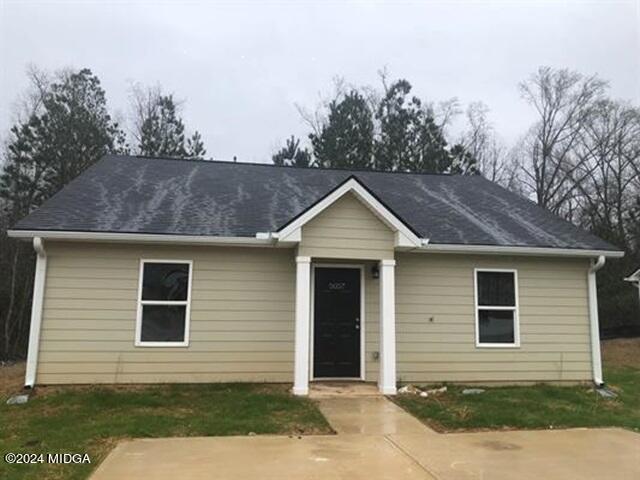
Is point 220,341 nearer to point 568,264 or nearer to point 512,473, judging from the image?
point 512,473

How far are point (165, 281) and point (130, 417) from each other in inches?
110

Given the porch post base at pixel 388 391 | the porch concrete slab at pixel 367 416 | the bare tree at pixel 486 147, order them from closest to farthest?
the porch concrete slab at pixel 367 416 → the porch post base at pixel 388 391 → the bare tree at pixel 486 147

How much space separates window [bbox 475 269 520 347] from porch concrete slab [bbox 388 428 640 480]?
3181 millimetres

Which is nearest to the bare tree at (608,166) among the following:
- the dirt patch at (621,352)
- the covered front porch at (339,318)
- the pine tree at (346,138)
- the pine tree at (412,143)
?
the pine tree at (412,143)

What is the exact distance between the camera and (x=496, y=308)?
10008 mm

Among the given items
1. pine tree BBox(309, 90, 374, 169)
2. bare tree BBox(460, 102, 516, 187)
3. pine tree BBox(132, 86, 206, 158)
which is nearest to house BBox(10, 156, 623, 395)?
pine tree BBox(132, 86, 206, 158)

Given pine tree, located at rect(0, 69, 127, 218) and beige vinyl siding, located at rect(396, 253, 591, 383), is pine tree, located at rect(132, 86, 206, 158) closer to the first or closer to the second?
pine tree, located at rect(0, 69, 127, 218)

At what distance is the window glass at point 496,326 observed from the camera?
9969mm

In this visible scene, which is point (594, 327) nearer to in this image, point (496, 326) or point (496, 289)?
point (496, 326)

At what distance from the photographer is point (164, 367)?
8945mm

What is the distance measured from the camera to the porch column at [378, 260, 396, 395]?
8719 millimetres

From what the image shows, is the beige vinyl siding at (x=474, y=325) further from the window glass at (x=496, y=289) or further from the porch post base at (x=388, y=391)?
the porch post base at (x=388, y=391)

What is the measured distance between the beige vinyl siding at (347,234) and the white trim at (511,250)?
0.91 m

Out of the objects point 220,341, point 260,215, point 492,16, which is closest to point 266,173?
point 260,215
